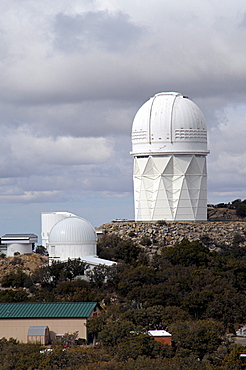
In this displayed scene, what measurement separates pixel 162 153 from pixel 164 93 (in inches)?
240

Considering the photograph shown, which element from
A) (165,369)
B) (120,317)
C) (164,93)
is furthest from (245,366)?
(164,93)

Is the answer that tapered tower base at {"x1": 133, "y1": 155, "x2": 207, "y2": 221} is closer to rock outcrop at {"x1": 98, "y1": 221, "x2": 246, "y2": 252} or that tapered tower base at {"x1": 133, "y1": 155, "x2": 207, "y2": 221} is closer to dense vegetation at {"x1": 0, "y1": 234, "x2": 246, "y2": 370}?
rock outcrop at {"x1": 98, "y1": 221, "x2": 246, "y2": 252}

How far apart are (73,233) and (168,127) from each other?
51.5 ft

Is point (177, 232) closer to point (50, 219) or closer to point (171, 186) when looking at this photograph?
point (171, 186)

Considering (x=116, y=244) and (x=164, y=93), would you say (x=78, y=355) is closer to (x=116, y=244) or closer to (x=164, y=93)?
(x=116, y=244)

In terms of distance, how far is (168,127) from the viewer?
255 ft

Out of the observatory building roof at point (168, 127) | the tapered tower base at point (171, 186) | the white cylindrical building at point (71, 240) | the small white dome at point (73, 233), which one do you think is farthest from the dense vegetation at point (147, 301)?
the observatory building roof at point (168, 127)

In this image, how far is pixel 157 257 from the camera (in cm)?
6925

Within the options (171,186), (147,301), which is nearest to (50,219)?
(171,186)

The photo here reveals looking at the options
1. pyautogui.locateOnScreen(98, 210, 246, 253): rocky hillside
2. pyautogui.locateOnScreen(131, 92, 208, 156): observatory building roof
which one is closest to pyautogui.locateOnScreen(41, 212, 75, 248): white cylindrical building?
pyautogui.locateOnScreen(98, 210, 246, 253): rocky hillside

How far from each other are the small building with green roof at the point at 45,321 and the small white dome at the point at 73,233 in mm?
15849

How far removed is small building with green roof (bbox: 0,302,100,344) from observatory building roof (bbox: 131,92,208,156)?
28.4 m

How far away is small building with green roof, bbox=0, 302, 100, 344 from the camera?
167 ft

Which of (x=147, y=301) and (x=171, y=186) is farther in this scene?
(x=171, y=186)
